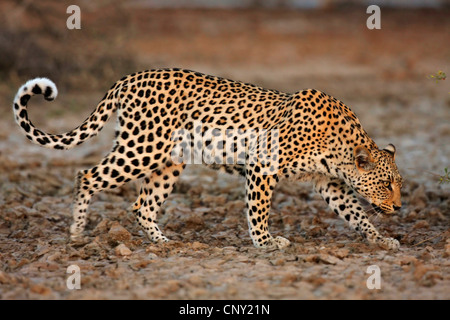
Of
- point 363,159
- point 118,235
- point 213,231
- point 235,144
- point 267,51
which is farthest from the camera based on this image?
point 267,51

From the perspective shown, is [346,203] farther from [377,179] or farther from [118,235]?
[118,235]

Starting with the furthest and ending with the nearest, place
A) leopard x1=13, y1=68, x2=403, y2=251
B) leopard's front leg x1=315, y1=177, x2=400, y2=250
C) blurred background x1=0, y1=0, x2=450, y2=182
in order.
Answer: blurred background x1=0, y1=0, x2=450, y2=182, leopard's front leg x1=315, y1=177, x2=400, y2=250, leopard x1=13, y1=68, x2=403, y2=251

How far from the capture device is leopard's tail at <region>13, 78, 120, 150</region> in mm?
6766

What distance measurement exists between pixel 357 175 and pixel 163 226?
2.33 metres

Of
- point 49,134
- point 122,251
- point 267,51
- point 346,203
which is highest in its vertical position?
→ point 267,51

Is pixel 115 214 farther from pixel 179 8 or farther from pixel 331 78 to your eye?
pixel 179 8

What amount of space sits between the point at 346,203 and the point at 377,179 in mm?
544

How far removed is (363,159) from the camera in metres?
6.70

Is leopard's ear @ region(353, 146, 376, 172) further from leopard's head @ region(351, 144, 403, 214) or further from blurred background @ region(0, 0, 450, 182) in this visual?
blurred background @ region(0, 0, 450, 182)

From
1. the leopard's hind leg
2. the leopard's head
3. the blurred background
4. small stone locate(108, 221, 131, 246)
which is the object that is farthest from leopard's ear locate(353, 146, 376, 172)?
small stone locate(108, 221, 131, 246)

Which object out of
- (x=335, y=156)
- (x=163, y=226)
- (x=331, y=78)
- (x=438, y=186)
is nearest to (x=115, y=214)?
(x=163, y=226)

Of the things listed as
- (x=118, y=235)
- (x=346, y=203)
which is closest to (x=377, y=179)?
(x=346, y=203)

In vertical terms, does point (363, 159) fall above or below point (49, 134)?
below

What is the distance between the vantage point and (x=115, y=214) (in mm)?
8219
